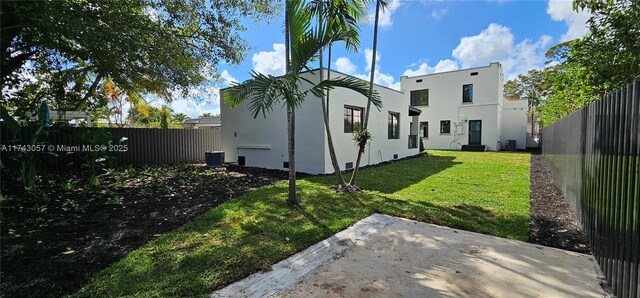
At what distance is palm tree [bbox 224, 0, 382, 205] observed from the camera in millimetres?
4121

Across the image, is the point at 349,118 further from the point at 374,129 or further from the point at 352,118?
the point at 374,129

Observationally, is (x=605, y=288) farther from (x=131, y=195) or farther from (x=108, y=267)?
(x=131, y=195)

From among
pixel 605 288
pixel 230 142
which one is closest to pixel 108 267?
pixel 605 288

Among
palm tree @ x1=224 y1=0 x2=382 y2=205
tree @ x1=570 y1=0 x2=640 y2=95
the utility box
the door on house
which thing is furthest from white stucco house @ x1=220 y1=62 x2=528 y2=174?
tree @ x1=570 y1=0 x2=640 y2=95

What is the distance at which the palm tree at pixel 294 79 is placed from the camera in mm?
4121

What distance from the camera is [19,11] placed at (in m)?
4.28

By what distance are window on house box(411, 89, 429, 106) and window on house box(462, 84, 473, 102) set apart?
8.70 ft

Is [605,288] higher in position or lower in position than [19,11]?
lower

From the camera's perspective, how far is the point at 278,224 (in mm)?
4301

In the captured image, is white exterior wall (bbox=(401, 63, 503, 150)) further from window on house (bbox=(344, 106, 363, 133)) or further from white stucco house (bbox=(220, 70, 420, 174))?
window on house (bbox=(344, 106, 363, 133))

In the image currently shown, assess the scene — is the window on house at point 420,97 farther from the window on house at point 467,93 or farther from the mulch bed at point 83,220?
the mulch bed at point 83,220

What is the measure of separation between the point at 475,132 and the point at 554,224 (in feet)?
61.4

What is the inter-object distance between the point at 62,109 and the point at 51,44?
5.94 meters

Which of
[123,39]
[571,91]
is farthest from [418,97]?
[123,39]
